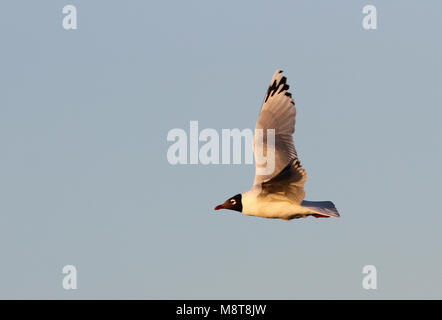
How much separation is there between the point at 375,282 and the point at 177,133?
4835 mm

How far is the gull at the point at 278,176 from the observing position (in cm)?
1106

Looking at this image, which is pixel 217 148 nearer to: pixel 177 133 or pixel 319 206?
pixel 177 133

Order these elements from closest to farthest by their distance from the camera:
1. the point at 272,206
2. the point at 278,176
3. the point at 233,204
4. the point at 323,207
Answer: the point at 278,176 < the point at 272,206 < the point at 323,207 < the point at 233,204

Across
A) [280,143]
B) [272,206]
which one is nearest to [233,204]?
[272,206]

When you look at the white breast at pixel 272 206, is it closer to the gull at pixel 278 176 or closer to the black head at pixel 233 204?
the gull at pixel 278 176

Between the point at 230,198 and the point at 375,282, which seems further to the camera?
the point at 375,282

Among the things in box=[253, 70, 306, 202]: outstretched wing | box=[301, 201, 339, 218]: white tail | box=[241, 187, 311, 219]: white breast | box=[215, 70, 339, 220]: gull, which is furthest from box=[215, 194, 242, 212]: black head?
box=[301, 201, 339, 218]: white tail

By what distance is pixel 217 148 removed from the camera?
11500 millimetres

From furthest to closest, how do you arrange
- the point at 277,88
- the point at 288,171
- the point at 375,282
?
the point at 375,282 < the point at 277,88 < the point at 288,171

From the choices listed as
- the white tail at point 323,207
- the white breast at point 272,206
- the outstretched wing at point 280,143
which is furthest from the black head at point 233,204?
the white tail at point 323,207

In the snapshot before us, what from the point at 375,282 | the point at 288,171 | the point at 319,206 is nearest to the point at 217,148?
the point at 288,171

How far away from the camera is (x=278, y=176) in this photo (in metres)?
11.0

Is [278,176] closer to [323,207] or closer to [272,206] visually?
[272,206]

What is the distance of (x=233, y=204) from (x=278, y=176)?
122cm
